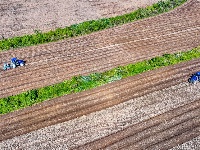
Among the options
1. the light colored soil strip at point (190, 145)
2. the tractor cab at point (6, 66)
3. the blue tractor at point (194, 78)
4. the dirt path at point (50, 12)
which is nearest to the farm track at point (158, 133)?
the light colored soil strip at point (190, 145)

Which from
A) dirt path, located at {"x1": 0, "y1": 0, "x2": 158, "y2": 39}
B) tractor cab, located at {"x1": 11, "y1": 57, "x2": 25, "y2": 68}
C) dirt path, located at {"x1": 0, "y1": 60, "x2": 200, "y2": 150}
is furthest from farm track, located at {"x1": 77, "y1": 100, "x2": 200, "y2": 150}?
dirt path, located at {"x1": 0, "y1": 0, "x2": 158, "y2": 39}

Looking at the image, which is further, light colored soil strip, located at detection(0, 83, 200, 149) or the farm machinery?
the farm machinery

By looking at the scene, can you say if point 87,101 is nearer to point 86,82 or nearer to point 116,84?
point 86,82

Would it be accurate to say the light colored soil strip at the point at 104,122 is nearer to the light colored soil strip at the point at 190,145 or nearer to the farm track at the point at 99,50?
the light colored soil strip at the point at 190,145

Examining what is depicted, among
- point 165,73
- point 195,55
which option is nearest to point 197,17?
point 195,55

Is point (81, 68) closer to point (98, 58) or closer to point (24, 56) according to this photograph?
point (98, 58)

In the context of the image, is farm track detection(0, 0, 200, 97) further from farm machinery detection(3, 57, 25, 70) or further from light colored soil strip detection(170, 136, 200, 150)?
light colored soil strip detection(170, 136, 200, 150)

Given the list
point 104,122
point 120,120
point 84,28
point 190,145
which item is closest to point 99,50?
point 84,28

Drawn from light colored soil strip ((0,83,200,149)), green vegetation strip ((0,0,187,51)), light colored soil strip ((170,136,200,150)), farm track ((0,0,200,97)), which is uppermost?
green vegetation strip ((0,0,187,51))
